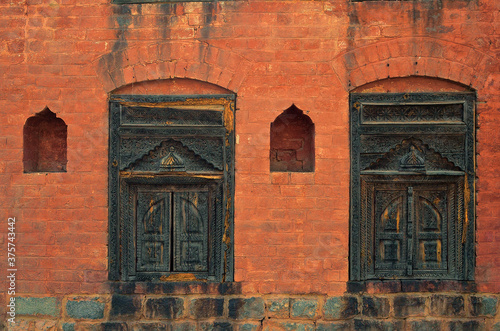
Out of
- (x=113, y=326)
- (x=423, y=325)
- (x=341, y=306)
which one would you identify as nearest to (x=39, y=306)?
(x=113, y=326)

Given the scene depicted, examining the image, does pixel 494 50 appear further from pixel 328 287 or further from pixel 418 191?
pixel 328 287

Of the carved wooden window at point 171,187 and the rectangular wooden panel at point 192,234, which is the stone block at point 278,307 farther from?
the rectangular wooden panel at point 192,234

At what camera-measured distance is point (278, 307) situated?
16.8ft

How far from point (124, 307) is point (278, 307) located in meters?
1.63

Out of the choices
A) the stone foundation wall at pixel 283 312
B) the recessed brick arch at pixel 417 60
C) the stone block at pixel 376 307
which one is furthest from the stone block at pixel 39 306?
the recessed brick arch at pixel 417 60

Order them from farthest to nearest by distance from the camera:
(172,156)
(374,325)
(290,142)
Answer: (290,142) < (172,156) < (374,325)

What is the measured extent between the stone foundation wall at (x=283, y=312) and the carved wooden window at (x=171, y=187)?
276 millimetres

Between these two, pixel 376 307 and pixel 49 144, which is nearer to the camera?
pixel 376 307

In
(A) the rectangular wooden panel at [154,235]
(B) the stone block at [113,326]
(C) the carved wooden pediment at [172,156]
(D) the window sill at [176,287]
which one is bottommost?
(B) the stone block at [113,326]

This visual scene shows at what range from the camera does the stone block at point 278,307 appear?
16.8 feet

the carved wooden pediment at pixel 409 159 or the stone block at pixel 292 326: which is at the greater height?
the carved wooden pediment at pixel 409 159

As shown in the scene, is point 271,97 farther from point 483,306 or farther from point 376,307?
point 483,306

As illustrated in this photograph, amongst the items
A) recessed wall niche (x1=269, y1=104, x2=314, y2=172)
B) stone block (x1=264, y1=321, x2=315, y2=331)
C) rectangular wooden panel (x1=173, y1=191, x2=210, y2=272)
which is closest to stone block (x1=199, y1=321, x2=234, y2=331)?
stone block (x1=264, y1=321, x2=315, y2=331)

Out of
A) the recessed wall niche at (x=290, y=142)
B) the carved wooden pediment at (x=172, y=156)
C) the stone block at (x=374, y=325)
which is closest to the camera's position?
Result: the stone block at (x=374, y=325)
